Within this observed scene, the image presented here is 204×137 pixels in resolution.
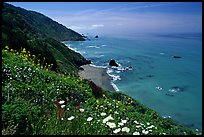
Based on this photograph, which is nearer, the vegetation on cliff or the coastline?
the vegetation on cliff

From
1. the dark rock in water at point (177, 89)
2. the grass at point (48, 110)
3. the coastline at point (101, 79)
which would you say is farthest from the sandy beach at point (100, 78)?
the grass at point (48, 110)

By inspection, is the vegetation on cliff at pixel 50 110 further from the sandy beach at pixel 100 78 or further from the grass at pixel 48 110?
the sandy beach at pixel 100 78

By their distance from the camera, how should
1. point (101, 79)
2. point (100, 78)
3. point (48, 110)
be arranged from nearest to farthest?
point (48, 110), point (101, 79), point (100, 78)

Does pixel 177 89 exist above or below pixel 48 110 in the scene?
below

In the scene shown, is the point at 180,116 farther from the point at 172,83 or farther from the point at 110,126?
the point at 110,126

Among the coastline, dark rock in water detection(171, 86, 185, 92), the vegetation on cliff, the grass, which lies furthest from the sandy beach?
the grass

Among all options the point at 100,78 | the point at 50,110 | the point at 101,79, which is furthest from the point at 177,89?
the point at 50,110

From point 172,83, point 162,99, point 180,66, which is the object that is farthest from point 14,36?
point 180,66

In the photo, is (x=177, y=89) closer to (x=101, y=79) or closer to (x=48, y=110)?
(x=101, y=79)

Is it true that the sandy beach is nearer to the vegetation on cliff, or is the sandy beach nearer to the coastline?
the coastline

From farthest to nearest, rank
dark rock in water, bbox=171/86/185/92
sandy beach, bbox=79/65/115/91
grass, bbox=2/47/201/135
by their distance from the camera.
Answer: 1. dark rock in water, bbox=171/86/185/92
2. sandy beach, bbox=79/65/115/91
3. grass, bbox=2/47/201/135

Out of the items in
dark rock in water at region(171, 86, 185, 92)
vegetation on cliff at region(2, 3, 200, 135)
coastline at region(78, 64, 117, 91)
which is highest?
vegetation on cliff at region(2, 3, 200, 135)
